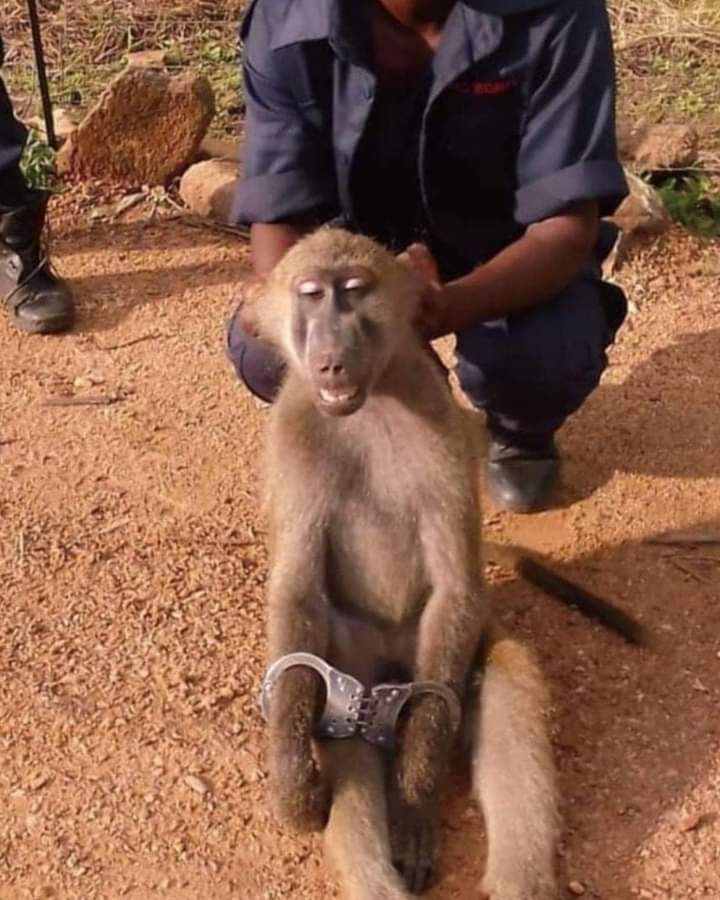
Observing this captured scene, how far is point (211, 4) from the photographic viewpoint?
8.08 m

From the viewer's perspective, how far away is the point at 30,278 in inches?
213

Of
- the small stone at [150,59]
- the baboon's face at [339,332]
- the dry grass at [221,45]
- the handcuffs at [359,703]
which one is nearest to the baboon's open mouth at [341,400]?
the baboon's face at [339,332]

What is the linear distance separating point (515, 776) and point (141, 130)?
3.94 m

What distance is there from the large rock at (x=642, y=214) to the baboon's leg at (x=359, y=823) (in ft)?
10.1

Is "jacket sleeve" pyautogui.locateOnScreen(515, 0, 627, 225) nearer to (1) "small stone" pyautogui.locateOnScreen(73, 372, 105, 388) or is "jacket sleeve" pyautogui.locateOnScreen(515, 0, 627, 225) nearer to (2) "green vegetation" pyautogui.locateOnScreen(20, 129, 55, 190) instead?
(1) "small stone" pyautogui.locateOnScreen(73, 372, 105, 388)

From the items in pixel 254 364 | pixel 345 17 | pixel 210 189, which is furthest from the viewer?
pixel 210 189

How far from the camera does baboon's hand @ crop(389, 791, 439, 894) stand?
3064 millimetres

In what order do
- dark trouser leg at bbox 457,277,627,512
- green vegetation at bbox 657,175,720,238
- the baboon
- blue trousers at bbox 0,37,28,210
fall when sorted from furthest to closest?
green vegetation at bbox 657,175,720,238 → blue trousers at bbox 0,37,28,210 → dark trouser leg at bbox 457,277,627,512 → the baboon

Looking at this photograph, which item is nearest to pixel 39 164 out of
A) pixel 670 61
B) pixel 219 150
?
pixel 219 150

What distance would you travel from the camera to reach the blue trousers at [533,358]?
4.04 m

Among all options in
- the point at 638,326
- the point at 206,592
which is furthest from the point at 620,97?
the point at 206,592

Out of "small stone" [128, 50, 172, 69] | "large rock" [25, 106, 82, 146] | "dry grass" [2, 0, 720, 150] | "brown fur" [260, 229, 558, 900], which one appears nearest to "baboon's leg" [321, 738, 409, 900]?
"brown fur" [260, 229, 558, 900]

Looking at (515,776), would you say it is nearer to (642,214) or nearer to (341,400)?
(341,400)

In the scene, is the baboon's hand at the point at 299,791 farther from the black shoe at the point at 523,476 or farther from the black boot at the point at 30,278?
the black boot at the point at 30,278
